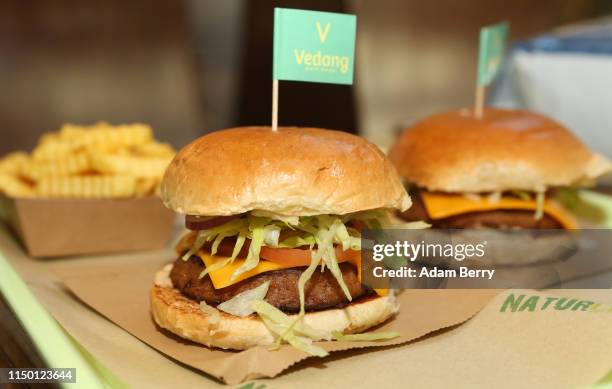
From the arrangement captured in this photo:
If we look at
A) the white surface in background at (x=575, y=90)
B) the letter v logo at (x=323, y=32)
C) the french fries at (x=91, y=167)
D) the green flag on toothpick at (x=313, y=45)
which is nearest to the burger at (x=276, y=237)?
the green flag on toothpick at (x=313, y=45)

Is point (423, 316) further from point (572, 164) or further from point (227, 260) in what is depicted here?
point (572, 164)

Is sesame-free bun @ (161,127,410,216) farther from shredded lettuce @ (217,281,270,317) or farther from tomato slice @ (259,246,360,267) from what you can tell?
shredded lettuce @ (217,281,270,317)

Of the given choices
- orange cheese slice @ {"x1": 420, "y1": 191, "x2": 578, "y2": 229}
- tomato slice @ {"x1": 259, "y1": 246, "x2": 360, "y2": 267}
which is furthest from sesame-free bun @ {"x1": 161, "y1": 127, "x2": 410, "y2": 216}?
orange cheese slice @ {"x1": 420, "y1": 191, "x2": 578, "y2": 229}

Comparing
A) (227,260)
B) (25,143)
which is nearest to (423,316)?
(227,260)

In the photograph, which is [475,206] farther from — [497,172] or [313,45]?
[313,45]

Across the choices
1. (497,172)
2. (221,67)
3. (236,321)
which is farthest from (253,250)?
(221,67)

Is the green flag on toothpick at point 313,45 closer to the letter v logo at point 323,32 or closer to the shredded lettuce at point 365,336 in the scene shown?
the letter v logo at point 323,32
